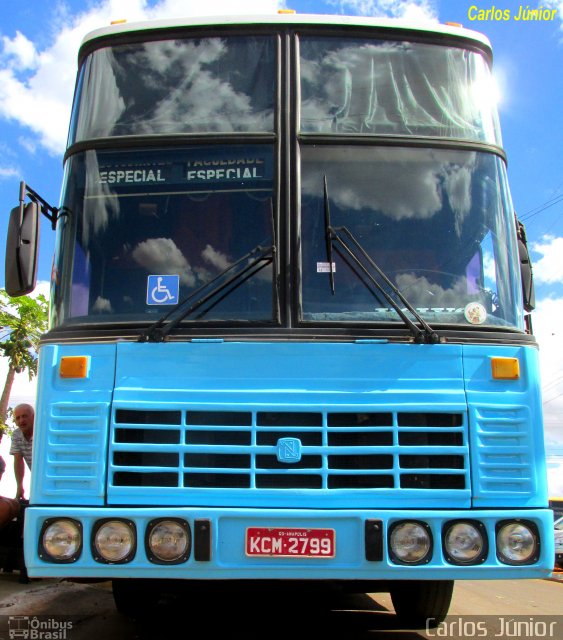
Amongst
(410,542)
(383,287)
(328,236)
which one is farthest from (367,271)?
(410,542)

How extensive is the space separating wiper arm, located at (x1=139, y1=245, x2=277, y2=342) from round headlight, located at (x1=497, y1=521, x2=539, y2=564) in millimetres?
1651

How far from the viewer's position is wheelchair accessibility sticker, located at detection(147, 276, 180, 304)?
3562 mm

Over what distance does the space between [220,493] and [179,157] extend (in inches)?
68.7

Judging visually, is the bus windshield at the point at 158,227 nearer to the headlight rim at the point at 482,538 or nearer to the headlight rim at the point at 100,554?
the headlight rim at the point at 100,554

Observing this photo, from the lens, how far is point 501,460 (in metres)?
3.28

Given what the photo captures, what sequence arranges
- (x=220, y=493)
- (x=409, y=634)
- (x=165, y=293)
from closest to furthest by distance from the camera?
(x=220, y=493), (x=165, y=293), (x=409, y=634)

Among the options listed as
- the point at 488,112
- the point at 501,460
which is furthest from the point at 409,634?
the point at 488,112

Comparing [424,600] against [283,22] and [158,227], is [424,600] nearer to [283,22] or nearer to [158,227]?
[158,227]

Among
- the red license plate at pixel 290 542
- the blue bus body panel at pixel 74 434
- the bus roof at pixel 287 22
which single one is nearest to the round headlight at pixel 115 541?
the blue bus body panel at pixel 74 434

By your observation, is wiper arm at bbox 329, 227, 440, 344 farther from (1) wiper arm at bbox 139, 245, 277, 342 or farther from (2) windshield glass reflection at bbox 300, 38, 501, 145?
(2) windshield glass reflection at bbox 300, 38, 501, 145

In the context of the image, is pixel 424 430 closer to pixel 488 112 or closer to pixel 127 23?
pixel 488 112
